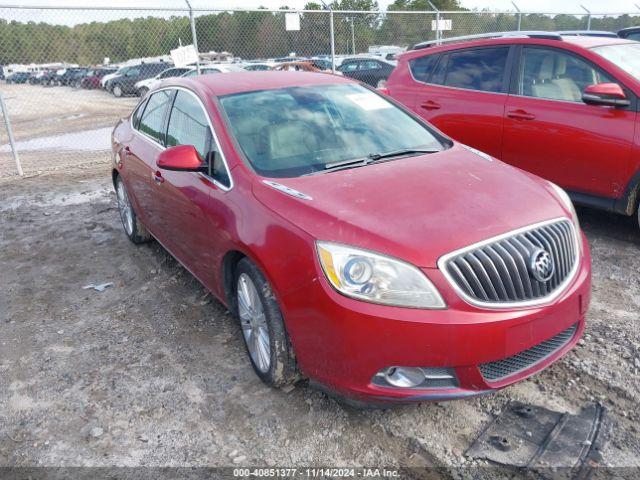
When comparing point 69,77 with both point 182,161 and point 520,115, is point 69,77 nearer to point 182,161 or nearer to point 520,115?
point 520,115

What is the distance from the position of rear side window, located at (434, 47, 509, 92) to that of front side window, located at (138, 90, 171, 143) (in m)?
2.99

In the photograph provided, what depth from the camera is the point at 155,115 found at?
15.1ft

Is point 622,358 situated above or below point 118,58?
below

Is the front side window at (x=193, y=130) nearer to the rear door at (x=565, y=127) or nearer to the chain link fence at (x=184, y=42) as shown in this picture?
the rear door at (x=565, y=127)

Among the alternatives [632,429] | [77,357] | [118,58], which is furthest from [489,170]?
[118,58]

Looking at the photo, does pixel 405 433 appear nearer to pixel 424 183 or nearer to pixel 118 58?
pixel 424 183

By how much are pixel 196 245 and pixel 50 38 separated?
10.3 m

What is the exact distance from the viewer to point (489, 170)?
322 cm

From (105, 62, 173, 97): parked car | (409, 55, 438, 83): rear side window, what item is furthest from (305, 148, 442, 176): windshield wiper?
(105, 62, 173, 97): parked car

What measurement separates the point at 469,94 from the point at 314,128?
2.73 m

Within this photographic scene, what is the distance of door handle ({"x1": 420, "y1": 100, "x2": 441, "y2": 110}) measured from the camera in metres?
5.96

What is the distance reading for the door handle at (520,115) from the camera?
16.8 ft

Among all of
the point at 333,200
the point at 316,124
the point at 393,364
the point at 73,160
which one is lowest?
the point at 73,160

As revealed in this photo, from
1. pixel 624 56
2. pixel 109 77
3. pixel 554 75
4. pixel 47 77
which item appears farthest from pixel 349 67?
pixel 47 77
